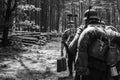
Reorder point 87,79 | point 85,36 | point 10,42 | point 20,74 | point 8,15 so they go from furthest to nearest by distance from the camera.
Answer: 1. point 10,42
2. point 8,15
3. point 20,74
4. point 87,79
5. point 85,36

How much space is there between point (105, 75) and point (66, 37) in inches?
206

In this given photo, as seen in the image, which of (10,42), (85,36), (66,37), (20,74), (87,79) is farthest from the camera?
Answer: (10,42)

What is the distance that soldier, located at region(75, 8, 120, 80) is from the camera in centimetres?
344

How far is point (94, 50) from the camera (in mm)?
3463

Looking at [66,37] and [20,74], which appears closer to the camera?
[66,37]

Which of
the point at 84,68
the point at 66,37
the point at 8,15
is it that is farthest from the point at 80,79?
the point at 8,15

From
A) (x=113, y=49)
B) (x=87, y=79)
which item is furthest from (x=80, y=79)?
(x=113, y=49)

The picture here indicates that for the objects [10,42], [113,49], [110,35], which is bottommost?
[10,42]

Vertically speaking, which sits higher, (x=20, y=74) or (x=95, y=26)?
(x=95, y=26)

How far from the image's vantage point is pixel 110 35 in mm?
3535

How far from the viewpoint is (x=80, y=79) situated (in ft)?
12.2

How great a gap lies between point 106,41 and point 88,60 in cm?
47

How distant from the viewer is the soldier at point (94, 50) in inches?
135

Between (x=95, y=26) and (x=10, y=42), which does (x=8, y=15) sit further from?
(x=95, y=26)
